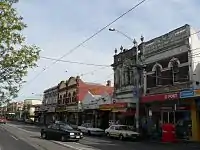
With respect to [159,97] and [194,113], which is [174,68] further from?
[194,113]

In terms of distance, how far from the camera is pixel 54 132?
103 ft

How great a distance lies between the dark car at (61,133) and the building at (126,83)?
10948 mm

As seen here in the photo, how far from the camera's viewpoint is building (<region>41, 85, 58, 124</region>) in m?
80.2

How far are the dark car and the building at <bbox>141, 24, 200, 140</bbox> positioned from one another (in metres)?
8.61

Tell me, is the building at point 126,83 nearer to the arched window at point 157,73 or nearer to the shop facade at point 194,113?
the arched window at point 157,73

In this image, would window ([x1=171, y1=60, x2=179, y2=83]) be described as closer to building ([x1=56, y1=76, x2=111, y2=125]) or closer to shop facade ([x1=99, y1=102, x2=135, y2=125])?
shop facade ([x1=99, y1=102, x2=135, y2=125])

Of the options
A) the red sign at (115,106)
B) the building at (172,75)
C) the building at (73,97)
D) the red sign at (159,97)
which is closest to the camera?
the red sign at (159,97)

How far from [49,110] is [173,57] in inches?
2014

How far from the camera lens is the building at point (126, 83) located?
41.0 m

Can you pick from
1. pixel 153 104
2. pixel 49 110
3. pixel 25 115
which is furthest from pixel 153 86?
pixel 25 115

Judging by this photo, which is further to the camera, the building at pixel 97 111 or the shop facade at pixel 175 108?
the building at pixel 97 111

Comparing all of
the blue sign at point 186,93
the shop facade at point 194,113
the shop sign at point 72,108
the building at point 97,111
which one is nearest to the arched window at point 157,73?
the shop facade at point 194,113

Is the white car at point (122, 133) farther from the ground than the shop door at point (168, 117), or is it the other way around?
the shop door at point (168, 117)

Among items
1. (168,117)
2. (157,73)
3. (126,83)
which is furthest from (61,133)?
(126,83)
